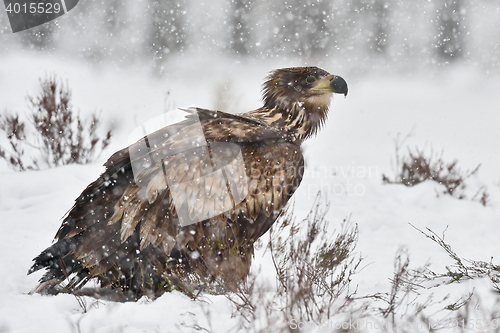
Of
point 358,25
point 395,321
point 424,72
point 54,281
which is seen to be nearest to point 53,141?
point 54,281

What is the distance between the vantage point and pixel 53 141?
21.8 feet

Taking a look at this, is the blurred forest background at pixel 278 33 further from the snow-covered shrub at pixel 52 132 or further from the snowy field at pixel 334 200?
the snow-covered shrub at pixel 52 132

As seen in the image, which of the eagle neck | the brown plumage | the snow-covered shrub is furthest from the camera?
the snow-covered shrub

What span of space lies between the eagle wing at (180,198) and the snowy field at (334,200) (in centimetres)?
40

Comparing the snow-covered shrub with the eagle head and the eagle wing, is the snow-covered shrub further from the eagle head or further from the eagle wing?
the eagle head

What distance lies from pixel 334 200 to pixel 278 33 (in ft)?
58.8

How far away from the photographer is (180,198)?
270cm

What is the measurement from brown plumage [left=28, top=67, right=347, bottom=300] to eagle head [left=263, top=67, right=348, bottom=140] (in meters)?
0.46

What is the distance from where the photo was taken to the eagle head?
3.46m

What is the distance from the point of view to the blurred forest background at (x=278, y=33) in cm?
Answer: 2027

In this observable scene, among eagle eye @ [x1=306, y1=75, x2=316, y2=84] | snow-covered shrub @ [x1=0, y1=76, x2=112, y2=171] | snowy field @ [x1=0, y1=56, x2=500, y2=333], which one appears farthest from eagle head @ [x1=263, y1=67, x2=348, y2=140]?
snow-covered shrub @ [x1=0, y1=76, x2=112, y2=171]

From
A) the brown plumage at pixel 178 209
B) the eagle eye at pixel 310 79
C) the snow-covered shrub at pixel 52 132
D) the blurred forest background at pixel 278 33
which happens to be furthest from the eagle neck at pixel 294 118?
the blurred forest background at pixel 278 33

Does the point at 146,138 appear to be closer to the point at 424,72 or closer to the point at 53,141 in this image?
the point at 53,141

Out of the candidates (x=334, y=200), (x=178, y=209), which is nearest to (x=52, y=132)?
(x=178, y=209)
